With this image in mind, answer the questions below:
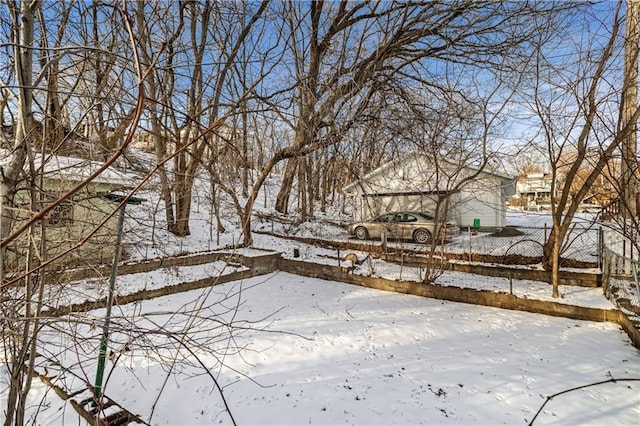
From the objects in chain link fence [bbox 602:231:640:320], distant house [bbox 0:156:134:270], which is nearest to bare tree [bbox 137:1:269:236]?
distant house [bbox 0:156:134:270]

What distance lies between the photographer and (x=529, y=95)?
6152mm

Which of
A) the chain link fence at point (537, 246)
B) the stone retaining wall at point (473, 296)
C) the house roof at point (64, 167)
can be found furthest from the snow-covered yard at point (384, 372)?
the chain link fence at point (537, 246)

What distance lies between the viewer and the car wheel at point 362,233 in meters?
14.8

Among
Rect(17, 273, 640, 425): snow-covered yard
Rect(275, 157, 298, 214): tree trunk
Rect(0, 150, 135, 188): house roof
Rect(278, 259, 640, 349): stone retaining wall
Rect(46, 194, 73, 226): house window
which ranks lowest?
Rect(17, 273, 640, 425): snow-covered yard

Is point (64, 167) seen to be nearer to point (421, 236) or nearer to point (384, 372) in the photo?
point (384, 372)

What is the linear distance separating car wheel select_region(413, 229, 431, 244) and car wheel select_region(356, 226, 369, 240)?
86.5 inches

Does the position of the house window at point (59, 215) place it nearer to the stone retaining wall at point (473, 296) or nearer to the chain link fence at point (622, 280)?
the chain link fence at point (622, 280)

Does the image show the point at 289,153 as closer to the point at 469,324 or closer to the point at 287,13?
the point at 287,13

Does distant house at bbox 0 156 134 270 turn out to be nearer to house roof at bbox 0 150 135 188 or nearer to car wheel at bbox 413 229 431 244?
house roof at bbox 0 150 135 188

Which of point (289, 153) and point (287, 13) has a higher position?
point (287, 13)

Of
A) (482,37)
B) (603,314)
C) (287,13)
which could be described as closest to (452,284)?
(603,314)

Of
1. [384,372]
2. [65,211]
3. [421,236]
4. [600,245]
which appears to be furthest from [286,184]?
[65,211]

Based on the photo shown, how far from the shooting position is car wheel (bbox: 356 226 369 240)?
14758 mm

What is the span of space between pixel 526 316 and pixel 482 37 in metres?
6.02
